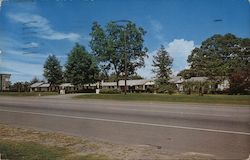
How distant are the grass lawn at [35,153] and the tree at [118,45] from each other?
205 centimetres

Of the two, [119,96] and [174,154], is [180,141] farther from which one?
[119,96]

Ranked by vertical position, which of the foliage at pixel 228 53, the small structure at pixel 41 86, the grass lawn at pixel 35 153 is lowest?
the grass lawn at pixel 35 153

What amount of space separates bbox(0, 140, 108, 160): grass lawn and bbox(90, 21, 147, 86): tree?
205cm

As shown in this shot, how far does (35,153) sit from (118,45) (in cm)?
256

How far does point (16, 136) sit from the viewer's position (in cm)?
782

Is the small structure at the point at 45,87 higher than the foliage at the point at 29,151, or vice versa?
the small structure at the point at 45,87

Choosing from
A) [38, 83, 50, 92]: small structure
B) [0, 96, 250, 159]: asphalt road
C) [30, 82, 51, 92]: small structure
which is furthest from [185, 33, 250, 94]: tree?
[38, 83, 50, 92]: small structure

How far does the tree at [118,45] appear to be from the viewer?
6001 mm

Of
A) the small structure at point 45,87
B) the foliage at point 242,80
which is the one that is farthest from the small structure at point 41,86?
the foliage at point 242,80

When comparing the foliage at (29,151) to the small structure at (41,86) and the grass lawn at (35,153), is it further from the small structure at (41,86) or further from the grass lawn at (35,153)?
the small structure at (41,86)

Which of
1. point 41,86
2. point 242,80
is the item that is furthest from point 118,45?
point 41,86

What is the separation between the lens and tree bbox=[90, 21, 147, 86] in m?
6.00

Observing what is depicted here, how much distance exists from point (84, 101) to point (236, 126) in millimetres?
11072

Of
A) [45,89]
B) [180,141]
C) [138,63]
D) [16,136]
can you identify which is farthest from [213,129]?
[45,89]
